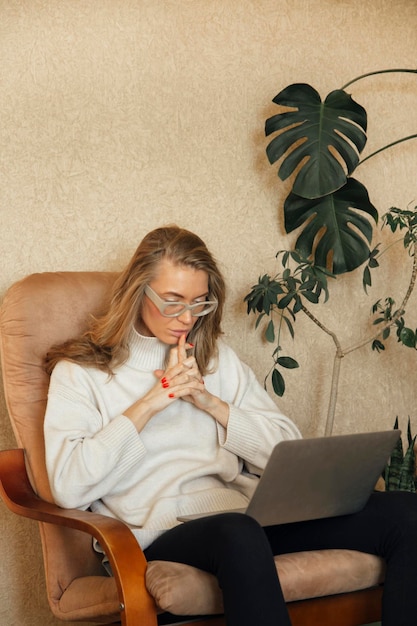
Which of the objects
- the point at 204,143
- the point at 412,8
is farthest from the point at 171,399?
the point at 412,8

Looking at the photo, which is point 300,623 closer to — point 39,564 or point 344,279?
point 39,564

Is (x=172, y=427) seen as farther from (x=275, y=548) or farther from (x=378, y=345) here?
(x=378, y=345)

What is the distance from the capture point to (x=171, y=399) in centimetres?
217

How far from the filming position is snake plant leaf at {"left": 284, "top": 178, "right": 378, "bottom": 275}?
9.51 ft

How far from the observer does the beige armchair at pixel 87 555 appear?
5.72ft

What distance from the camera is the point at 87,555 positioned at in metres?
2.16

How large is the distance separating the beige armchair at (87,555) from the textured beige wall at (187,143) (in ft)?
1.33

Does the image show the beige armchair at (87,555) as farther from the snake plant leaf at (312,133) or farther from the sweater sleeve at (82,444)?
the snake plant leaf at (312,133)

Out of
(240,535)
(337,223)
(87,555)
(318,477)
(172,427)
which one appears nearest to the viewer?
(240,535)

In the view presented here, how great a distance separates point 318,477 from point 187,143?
144 centimetres

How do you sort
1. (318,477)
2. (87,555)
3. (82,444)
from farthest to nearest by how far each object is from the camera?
(87,555) → (82,444) → (318,477)

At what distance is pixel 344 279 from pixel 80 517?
158 cm

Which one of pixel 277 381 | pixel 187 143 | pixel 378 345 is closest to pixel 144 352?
pixel 277 381

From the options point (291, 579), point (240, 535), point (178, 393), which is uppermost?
point (178, 393)
